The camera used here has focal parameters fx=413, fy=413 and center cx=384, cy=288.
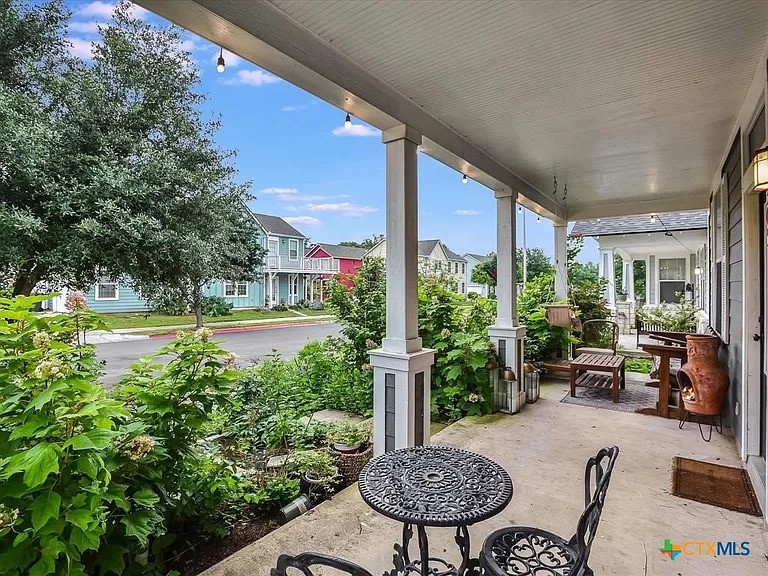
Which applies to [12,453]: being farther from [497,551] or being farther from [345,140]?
[345,140]

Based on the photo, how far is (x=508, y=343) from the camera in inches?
180

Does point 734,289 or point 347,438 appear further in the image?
point 734,289

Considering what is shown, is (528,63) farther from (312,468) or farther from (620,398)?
(620,398)

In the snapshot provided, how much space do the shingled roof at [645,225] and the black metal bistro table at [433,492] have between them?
7.68 m

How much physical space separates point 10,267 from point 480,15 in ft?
12.7

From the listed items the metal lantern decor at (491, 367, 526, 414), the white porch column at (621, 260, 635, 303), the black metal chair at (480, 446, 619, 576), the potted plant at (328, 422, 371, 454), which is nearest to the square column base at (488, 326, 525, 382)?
the metal lantern decor at (491, 367, 526, 414)

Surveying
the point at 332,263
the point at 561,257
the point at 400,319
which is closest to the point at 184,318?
the point at 332,263

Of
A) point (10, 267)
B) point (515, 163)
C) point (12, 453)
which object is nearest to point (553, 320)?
point (515, 163)

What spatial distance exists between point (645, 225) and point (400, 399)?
8.90 m

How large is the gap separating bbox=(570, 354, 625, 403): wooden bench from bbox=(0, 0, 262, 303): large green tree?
4.06m

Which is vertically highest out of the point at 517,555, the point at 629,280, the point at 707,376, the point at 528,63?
the point at 528,63

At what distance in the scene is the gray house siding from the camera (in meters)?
3.29

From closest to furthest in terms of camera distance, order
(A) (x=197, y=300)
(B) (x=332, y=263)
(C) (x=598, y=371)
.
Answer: (A) (x=197, y=300), (C) (x=598, y=371), (B) (x=332, y=263)

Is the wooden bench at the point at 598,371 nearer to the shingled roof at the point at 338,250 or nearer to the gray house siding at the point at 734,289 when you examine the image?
the gray house siding at the point at 734,289
